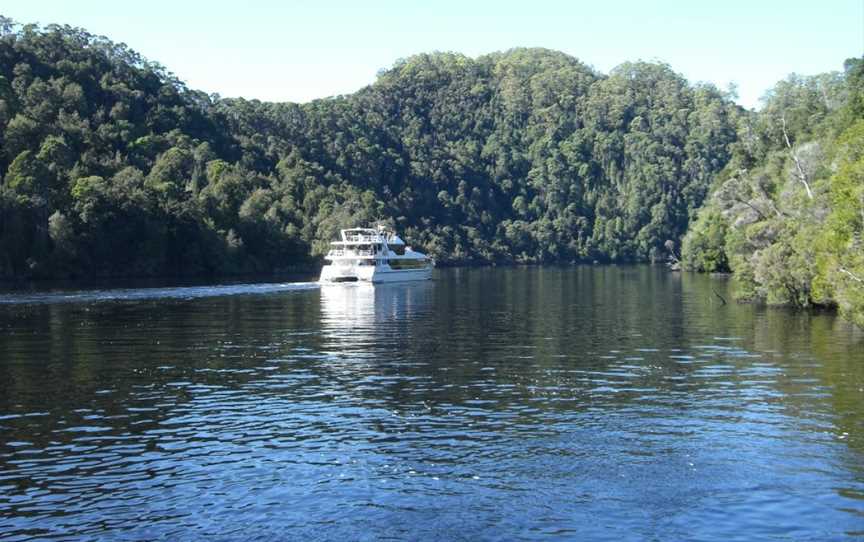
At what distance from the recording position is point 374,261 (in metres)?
120

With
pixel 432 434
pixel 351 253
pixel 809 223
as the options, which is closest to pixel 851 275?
pixel 809 223

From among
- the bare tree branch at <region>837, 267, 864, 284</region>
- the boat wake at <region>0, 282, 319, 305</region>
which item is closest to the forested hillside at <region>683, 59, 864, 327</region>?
the bare tree branch at <region>837, 267, 864, 284</region>

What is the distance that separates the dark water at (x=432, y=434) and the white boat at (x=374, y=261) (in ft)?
200

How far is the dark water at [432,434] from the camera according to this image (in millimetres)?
18891

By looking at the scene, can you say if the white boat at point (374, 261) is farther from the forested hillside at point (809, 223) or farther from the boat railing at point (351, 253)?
the forested hillside at point (809, 223)

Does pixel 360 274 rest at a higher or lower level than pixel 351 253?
lower

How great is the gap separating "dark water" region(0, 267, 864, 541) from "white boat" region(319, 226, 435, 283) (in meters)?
60.9

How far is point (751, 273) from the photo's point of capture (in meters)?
74.0

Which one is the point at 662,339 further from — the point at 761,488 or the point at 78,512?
the point at 78,512

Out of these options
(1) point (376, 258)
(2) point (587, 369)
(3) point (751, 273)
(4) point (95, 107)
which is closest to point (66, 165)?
(4) point (95, 107)

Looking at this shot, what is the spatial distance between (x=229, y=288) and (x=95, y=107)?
9296 centimetres

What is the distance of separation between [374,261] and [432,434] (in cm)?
9456

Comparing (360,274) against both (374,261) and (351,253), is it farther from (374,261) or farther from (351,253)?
(351,253)

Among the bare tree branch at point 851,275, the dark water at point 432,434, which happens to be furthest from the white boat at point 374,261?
the bare tree branch at point 851,275
